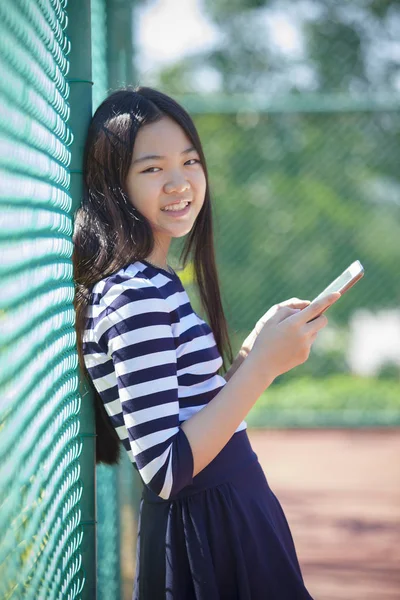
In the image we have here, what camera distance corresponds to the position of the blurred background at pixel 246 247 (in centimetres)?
136

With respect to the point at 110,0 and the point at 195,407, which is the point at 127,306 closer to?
the point at 195,407

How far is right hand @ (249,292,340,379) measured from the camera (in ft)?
5.38

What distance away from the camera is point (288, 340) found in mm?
1648

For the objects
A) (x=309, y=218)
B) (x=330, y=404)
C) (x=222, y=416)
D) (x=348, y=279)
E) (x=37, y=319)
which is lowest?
(x=222, y=416)

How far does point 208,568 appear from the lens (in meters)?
1.63

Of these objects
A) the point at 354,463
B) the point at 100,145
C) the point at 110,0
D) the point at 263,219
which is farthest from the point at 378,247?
the point at 100,145

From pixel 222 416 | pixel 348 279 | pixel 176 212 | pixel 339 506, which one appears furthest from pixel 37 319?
pixel 339 506

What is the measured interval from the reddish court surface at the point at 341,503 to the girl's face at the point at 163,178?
6.60 feet

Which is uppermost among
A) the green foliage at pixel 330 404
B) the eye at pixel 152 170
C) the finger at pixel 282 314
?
the green foliage at pixel 330 404

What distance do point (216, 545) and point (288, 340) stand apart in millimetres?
399

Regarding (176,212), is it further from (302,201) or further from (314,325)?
(302,201)

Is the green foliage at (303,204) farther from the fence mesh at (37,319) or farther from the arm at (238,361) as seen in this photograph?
the fence mesh at (37,319)

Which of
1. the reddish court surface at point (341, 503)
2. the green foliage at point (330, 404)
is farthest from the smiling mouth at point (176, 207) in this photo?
the green foliage at point (330, 404)

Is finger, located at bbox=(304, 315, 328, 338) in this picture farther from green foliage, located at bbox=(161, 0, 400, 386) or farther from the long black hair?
green foliage, located at bbox=(161, 0, 400, 386)
